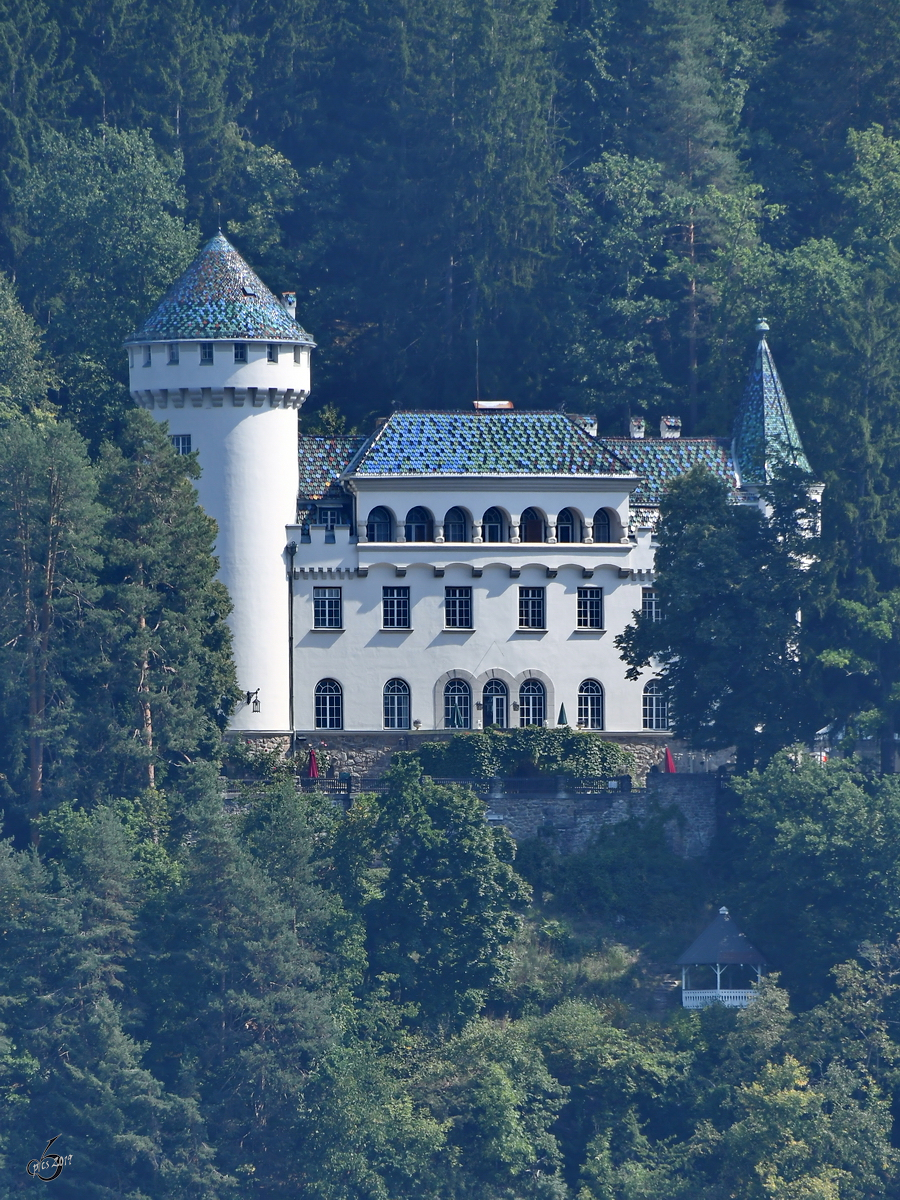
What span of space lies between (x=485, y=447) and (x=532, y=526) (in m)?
2.77

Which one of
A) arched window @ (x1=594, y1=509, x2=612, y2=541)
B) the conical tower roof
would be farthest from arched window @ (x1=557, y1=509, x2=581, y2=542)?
the conical tower roof

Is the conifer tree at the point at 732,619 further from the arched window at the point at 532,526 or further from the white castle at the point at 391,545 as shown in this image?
the arched window at the point at 532,526

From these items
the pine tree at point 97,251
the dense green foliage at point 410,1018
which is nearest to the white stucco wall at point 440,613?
the dense green foliage at point 410,1018

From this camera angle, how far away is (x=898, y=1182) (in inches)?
3184

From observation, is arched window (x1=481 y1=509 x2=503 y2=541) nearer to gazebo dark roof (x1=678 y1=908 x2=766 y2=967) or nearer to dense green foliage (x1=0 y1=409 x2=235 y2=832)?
dense green foliage (x1=0 y1=409 x2=235 y2=832)

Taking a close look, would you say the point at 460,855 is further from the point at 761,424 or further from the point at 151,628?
the point at 761,424

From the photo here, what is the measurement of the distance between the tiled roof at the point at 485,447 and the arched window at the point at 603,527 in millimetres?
1323

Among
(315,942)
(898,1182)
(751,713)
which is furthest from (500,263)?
(898,1182)

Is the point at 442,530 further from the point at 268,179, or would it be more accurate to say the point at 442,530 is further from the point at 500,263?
the point at 268,179

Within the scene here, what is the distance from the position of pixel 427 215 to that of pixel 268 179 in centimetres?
688

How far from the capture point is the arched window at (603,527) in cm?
9279

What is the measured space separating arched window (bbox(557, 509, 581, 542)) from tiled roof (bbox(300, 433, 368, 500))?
21.2ft

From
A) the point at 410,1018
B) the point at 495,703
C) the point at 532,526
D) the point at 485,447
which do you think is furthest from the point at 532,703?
the point at 410,1018

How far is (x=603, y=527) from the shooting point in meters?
93.0
